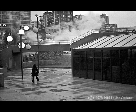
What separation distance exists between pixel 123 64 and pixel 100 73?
11.0 feet

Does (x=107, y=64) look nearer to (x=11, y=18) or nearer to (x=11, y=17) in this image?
(x=11, y=18)

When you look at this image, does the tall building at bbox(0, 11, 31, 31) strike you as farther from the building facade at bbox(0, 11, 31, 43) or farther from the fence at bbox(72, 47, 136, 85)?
the fence at bbox(72, 47, 136, 85)

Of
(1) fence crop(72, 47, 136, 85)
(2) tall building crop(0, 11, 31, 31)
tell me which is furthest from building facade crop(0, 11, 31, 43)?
(1) fence crop(72, 47, 136, 85)

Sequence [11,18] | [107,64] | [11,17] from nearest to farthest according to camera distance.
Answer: [107,64], [11,18], [11,17]

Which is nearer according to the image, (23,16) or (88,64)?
(88,64)

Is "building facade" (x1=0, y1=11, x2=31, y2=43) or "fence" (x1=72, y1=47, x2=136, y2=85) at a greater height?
"building facade" (x1=0, y1=11, x2=31, y2=43)

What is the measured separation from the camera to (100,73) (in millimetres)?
24891

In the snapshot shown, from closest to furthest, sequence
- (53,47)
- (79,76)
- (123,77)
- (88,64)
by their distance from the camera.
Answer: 1. (123,77)
2. (88,64)
3. (79,76)
4. (53,47)

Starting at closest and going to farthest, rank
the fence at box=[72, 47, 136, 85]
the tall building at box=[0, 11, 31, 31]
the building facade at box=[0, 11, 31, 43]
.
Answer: the fence at box=[72, 47, 136, 85] → the building facade at box=[0, 11, 31, 43] → the tall building at box=[0, 11, 31, 31]

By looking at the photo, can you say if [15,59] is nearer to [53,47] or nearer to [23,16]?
[53,47]

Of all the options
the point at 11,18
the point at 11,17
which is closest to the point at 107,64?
the point at 11,18

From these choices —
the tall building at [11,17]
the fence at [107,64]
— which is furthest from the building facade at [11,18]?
the fence at [107,64]
